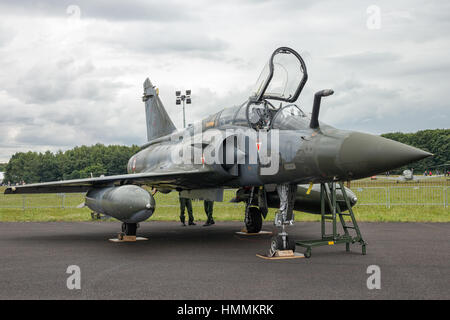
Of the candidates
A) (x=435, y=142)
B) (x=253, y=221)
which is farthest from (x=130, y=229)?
(x=435, y=142)

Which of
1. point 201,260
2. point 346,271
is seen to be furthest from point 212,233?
point 346,271

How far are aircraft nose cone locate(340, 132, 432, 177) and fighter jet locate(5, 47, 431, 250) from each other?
0.05 feet

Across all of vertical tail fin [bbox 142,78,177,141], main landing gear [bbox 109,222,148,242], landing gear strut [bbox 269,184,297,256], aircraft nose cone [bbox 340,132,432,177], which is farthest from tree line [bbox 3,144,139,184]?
aircraft nose cone [bbox 340,132,432,177]

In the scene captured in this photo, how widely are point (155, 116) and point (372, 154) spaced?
1088cm

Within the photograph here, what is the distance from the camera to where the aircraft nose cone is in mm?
6457

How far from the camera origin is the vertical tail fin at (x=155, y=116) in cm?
1579

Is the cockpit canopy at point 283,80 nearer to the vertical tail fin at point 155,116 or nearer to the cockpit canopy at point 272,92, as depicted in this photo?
the cockpit canopy at point 272,92

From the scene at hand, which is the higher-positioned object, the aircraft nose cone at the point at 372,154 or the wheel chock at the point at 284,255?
the aircraft nose cone at the point at 372,154

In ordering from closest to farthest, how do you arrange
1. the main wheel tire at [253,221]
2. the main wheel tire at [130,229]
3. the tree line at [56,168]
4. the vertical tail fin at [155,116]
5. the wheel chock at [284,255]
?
the wheel chock at [284,255]
the main wheel tire at [130,229]
the main wheel tire at [253,221]
the vertical tail fin at [155,116]
the tree line at [56,168]

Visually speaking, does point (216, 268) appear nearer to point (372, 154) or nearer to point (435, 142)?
point (372, 154)

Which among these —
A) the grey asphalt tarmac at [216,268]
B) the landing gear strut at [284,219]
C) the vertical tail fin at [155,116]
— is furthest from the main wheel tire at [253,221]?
the vertical tail fin at [155,116]

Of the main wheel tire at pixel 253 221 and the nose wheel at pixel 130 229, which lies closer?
the nose wheel at pixel 130 229

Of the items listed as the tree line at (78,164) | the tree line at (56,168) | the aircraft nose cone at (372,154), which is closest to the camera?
the aircraft nose cone at (372,154)

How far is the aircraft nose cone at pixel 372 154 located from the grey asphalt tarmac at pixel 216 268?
1.60 meters
